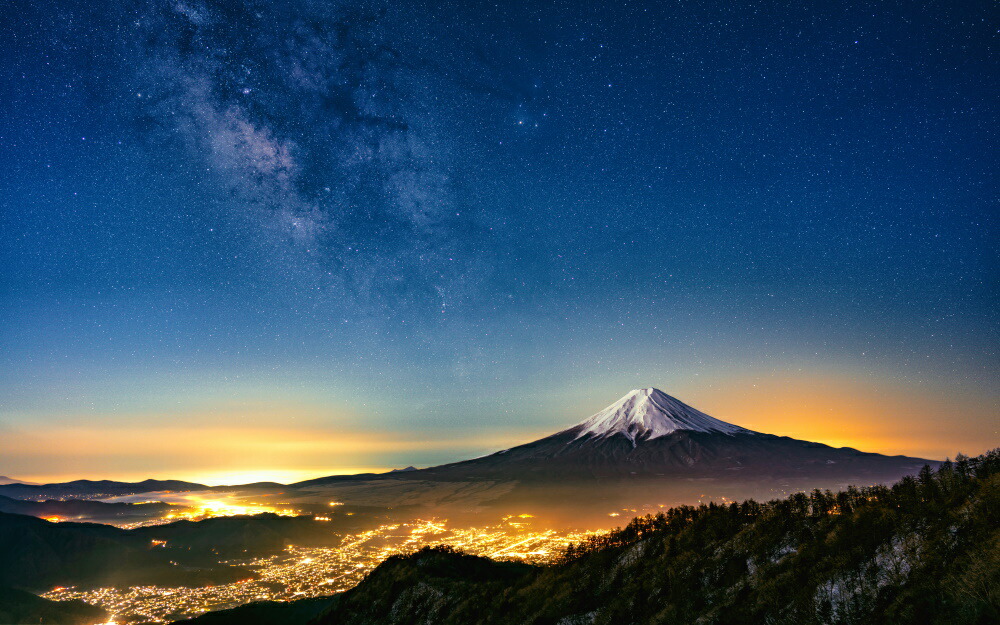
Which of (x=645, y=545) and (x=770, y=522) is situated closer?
(x=770, y=522)

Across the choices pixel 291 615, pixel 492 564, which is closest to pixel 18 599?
pixel 291 615

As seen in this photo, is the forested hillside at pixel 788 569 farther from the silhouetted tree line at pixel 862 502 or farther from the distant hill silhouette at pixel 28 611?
the distant hill silhouette at pixel 28 611

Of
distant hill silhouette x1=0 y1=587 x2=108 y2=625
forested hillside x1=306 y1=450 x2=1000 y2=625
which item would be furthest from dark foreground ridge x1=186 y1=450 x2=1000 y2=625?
distant hill silhouette x1=0 y1=587 x2=108 y2=625

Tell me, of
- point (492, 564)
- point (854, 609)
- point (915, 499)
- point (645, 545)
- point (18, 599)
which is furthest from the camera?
point (18, 599)

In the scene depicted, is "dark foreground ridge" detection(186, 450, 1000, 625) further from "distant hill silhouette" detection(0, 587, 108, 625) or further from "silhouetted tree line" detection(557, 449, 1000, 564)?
"distant hill silhouette" detection(0, 587, 108, 625)

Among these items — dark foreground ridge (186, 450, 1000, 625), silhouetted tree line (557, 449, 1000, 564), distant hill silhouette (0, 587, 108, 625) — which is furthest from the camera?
distant hill silhouette (0, 587, 108, 625)

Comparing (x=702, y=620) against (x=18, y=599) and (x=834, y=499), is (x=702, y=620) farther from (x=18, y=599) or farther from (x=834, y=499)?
(x=18, y=599)

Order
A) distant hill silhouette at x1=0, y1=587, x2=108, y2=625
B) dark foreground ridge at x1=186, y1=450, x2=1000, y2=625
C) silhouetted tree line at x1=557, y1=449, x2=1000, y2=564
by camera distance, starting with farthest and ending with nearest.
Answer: distant hill silhouette at x1=0, y1=587, x2=108, y2=625
silhouetted tree line at x1=557, y1=449, x2=1000, y2=564
dark foreground ridge at x1=186, y1=450, x2=1000, y2=625

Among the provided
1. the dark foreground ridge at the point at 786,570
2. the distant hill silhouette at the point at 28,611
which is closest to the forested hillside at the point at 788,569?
the dark foreground ridge at the point at 786,570

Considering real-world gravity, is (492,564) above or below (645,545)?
below
